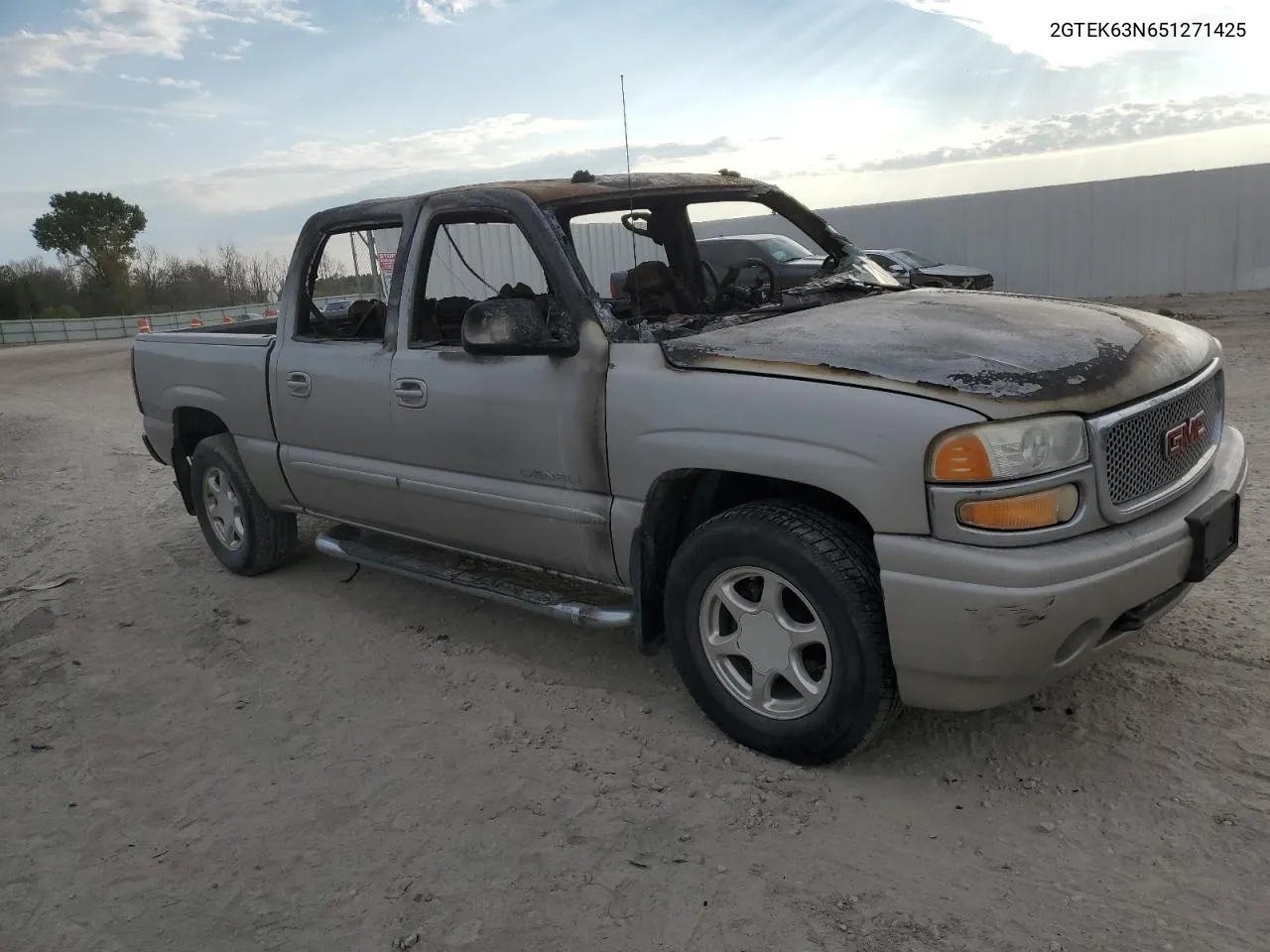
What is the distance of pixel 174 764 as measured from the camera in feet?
11.5

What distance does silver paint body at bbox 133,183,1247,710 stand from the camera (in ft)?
8.68

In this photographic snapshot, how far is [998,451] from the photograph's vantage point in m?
2.61

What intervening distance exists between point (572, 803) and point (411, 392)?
1.82 m

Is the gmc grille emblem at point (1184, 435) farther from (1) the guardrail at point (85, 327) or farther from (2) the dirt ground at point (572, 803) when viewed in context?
(1) the guardrail at point (85, 327)

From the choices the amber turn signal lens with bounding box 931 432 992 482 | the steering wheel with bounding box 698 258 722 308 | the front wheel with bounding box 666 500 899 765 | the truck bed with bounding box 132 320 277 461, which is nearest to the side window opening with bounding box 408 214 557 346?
the steering wheel with bounding box 698 258 722 308

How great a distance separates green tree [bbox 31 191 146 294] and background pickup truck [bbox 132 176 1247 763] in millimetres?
50811

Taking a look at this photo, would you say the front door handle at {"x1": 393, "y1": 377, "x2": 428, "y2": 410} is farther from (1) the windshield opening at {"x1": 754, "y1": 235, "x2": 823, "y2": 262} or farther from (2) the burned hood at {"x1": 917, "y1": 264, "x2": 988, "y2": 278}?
(2) the burned hood at {"x1": 917, "y1": 264, "x2": 988, "y2": 278}

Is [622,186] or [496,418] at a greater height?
[622,186]

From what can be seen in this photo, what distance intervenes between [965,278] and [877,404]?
1751 centimetres

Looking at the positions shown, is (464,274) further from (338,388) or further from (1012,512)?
(1012,512)

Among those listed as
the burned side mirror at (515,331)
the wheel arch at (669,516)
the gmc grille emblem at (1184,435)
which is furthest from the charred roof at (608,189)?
the gmc grille emblem at (1184,435)

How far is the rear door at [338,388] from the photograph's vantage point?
4.31 meters

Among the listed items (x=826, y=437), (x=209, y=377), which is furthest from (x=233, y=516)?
(x=826, y=437)

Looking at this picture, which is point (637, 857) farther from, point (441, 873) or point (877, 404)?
point (877, 404)
